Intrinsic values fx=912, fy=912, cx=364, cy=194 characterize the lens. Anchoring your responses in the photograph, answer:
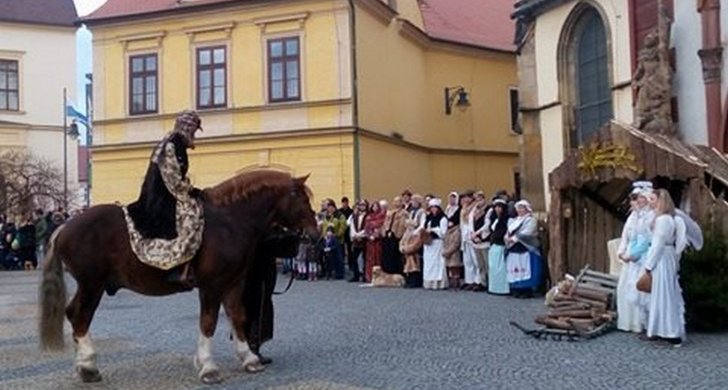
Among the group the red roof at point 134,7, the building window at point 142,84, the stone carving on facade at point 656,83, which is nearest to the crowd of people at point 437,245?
the stone carving on facade at point 656,83

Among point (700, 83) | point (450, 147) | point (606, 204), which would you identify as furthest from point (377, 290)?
point (450, 147)

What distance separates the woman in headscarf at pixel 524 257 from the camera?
15891 mm

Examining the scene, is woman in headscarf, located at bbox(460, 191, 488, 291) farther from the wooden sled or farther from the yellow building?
the yellow building

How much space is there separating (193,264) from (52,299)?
1.49 meters

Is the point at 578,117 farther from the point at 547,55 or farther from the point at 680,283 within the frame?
the point at 680,283

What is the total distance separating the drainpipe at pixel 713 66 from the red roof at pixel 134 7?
17.0 meters

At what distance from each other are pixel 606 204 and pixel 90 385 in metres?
8.83

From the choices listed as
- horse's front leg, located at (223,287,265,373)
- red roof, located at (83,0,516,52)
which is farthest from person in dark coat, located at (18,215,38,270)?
horse's front leg, located at (223,287,265,373)

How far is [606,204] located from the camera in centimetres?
1441

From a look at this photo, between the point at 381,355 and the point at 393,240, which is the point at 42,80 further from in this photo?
the point at 381,355

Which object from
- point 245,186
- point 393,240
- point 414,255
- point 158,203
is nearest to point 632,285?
point 245,186

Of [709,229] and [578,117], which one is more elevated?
[578,117]

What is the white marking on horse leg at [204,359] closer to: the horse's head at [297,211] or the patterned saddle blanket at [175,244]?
the patterned saddle blanket at [175,244]

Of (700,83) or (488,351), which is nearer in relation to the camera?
(488,351)
